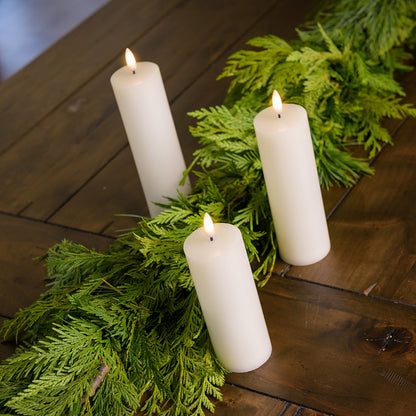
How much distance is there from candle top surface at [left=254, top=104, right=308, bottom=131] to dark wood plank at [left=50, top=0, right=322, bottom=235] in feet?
1.04

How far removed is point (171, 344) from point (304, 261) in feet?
0.73

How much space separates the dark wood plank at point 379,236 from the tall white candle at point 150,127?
0.78ft

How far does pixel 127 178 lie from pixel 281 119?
413 millimetres

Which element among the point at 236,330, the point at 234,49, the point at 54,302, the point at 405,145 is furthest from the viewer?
the point at 234,49

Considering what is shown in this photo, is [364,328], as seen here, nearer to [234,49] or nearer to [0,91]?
[234,49]

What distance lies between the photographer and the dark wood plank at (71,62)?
1363 millimetres

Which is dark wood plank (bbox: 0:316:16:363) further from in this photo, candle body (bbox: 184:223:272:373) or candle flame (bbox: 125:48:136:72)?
candle flame (bbox: 125:48:136:72)

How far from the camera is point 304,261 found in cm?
90

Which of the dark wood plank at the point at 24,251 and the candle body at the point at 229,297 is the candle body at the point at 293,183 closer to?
the candle body at the point at 229,297

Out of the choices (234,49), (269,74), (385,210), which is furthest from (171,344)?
(234,49)

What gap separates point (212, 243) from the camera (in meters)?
0.70

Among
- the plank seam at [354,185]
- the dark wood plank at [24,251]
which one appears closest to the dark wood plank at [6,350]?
the dark wood plank at [24,251]

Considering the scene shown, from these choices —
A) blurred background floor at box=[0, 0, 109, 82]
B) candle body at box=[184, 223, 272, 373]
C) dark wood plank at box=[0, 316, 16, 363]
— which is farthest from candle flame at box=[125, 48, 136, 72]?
blurred background floor at box=[0, 0, 109, 82]

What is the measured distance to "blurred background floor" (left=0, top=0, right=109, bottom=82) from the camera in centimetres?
220
